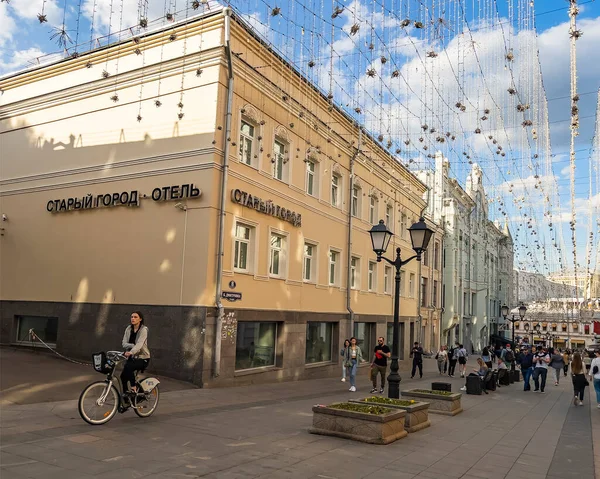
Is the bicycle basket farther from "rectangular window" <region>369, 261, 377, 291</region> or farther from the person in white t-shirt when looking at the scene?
"rectangular window" <region>369, 261, 377, 291</region>

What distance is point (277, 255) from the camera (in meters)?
19.3

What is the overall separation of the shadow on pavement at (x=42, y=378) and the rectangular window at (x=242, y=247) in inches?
158

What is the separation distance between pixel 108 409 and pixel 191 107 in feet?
32.2

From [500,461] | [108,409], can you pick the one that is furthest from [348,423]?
[108,409]

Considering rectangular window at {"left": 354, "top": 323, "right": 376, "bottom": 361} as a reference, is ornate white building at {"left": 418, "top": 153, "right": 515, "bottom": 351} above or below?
above

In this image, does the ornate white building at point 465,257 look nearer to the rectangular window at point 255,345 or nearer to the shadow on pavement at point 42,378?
the rectangular window at point 255,345

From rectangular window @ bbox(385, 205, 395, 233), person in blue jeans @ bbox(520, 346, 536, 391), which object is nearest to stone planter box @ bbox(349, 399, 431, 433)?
person in blue jeans @ bbox(520, 346, 536, 391)

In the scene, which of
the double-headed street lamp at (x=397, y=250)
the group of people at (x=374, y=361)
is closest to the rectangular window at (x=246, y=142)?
the double-headed street lamp at (x=397, y=250)

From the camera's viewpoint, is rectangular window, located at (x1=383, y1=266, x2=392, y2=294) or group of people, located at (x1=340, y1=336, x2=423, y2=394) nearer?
group of people, located at (x1=340, y1=336, x2=423, y2=394)

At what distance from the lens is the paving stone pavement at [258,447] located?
6.70 metres

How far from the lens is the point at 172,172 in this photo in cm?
1616

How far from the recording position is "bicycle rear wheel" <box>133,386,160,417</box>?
951cm

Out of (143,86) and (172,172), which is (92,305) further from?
(143,86)

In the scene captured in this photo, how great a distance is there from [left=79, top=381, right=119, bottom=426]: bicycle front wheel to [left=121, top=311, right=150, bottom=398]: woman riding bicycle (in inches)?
12.6
